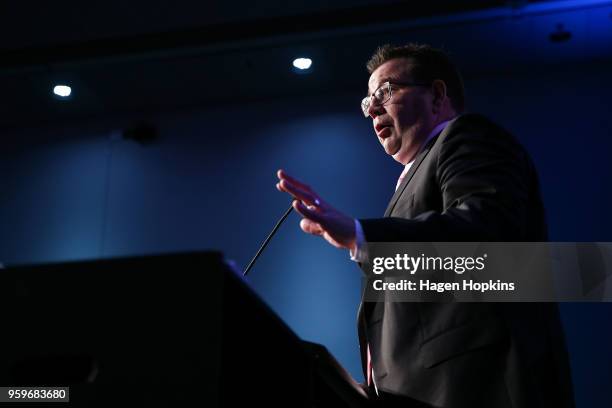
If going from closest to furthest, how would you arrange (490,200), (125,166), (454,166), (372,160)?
(490,200)
(454,166)
(372,160)
(125,166)

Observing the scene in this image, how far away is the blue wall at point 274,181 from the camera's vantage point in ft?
13.8

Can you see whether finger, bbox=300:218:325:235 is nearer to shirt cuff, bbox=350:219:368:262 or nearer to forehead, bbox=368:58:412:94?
shirt cuff, bbox=350:219:368:262

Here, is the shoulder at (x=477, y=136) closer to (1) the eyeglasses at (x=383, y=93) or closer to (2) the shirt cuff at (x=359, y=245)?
(2) the shirt cuff at (x=359, y=245)

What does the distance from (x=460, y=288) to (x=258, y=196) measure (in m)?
3.43

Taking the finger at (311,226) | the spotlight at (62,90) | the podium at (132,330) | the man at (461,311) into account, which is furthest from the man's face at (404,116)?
the spotlight at (62,90)

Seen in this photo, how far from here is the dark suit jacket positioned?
4.01 ft

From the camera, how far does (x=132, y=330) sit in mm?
887

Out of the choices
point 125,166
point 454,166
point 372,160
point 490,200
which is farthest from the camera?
point 125,166

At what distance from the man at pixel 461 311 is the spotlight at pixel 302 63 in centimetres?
313

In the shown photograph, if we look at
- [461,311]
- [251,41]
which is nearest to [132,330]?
[461,311]

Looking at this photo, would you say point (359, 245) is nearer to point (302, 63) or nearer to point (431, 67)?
point (431, 67)

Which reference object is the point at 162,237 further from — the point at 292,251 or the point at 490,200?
the point at 490,200

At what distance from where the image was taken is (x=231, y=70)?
189 inches

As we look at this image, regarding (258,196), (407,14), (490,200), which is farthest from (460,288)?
(258,196)
